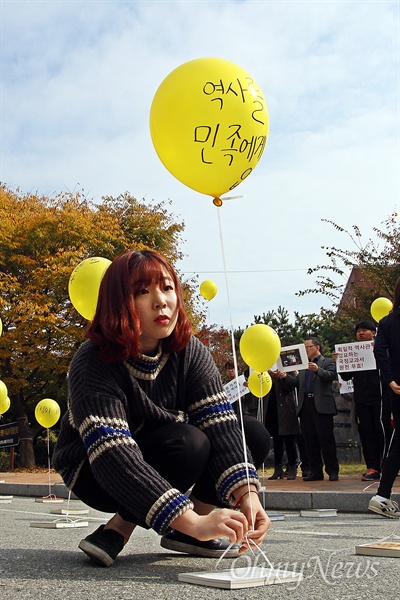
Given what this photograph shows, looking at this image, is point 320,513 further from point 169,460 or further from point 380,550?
point 169,460

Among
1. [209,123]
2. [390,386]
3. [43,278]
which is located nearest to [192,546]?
[209,123]

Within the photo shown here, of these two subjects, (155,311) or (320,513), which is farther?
(320,513)

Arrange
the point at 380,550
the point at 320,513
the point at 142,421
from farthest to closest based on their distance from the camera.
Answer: the point at 320,513
the point at 380,550
the point at 142,421

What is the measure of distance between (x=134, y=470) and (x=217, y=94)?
6.51ft

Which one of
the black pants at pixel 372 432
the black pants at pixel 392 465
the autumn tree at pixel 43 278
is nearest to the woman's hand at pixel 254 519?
the black pants at pixel 392 465

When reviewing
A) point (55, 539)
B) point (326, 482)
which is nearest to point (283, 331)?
point (326, 482)

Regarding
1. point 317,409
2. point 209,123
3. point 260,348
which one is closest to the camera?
point 209,123

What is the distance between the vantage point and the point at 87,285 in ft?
17.6

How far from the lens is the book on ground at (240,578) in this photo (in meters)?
2.16

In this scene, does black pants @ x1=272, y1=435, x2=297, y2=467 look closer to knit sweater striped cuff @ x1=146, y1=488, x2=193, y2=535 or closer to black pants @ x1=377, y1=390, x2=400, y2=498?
black pants @ x1=377, y1=390, x2=400, y2=498

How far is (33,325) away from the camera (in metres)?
18.5

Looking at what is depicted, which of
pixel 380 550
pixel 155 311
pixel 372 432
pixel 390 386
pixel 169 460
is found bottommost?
pixel 380 550

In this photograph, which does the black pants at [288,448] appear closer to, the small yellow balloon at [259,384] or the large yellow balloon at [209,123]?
the small yellow balloon at [259,384]

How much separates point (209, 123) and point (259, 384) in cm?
554
